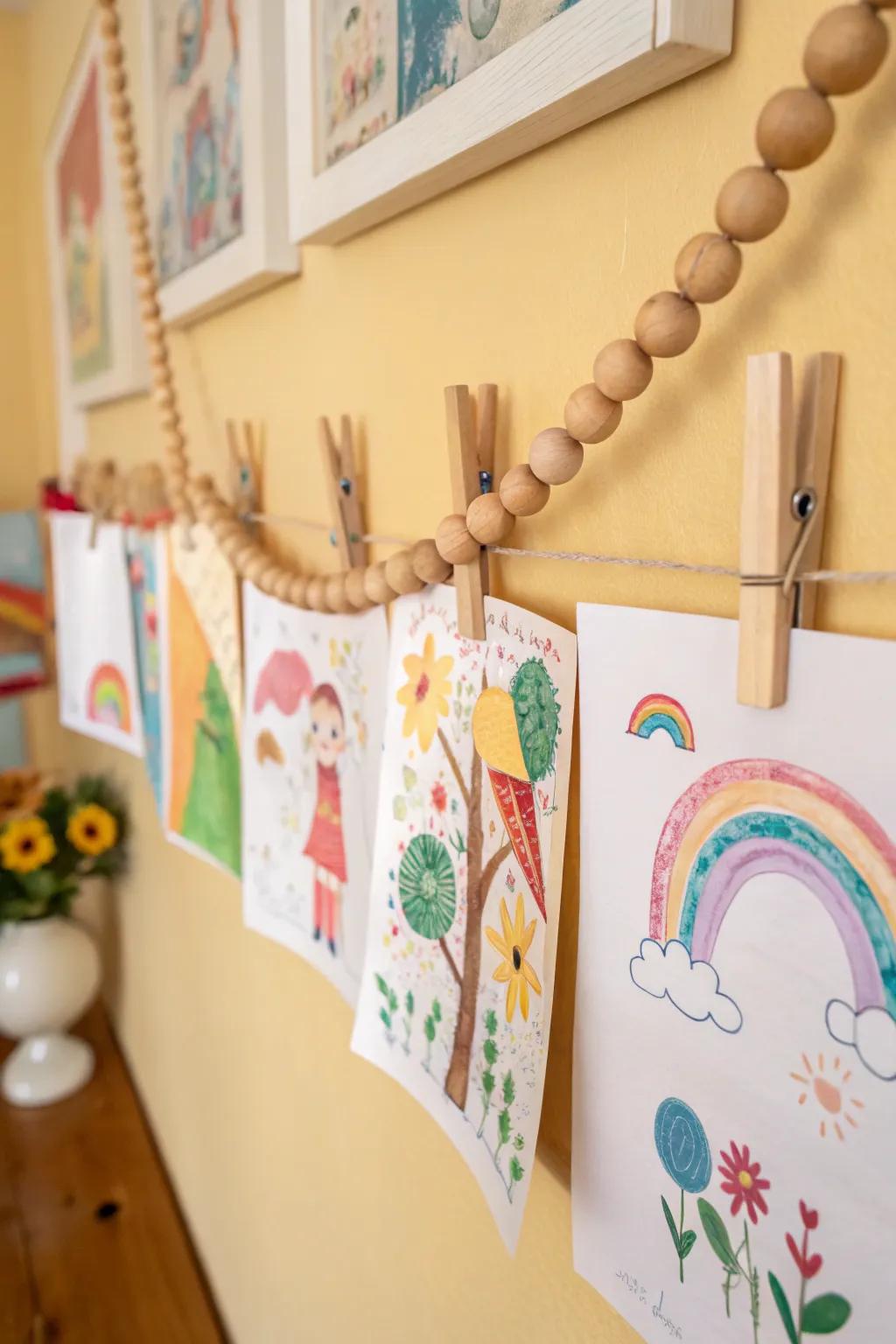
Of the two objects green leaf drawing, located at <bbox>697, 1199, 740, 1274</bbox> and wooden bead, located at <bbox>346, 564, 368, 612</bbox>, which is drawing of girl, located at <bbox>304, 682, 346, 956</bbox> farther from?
green leaf drawing, located at <bbox>697, 1199, 740, 1274</bbox>

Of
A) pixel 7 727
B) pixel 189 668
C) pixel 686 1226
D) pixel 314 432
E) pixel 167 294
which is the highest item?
pixel 167 294

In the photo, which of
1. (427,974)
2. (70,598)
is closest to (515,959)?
(427,974)

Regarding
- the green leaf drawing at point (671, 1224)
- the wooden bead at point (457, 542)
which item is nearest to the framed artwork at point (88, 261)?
the wooden bead at point (457, 542)

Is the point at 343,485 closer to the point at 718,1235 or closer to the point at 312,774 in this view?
the point at 312,774

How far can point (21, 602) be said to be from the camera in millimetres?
1552

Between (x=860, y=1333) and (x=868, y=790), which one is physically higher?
(x=868, y=790)

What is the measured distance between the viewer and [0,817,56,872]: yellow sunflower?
131 centimetres

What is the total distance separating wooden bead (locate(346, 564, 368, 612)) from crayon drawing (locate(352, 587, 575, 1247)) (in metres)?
0.02

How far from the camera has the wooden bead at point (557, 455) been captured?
37 cm

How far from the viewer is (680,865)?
1.17 ft

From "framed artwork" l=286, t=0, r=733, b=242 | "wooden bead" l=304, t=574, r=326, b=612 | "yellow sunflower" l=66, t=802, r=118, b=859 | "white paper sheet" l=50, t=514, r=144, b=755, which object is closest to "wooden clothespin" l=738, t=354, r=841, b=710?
"framed artwork" l=286, t=0, r=733, b=242

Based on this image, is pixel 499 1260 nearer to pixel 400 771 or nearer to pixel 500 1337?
pixel 500 1337

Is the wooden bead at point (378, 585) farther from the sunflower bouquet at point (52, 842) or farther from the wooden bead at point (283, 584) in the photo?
the sunflower bouquet at point (52, 842)

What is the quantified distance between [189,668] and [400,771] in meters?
0.45
